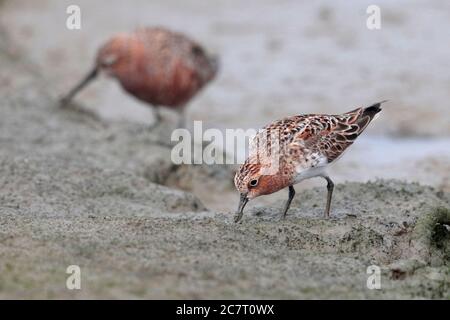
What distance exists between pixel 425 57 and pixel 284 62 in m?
1.83

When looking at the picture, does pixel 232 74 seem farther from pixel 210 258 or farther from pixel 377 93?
pixel 210 258

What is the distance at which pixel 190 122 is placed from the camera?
1110 cm

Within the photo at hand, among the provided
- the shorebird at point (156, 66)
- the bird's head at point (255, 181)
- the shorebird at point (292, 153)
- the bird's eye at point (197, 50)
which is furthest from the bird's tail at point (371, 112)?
the bird's eye at point (197, 50)

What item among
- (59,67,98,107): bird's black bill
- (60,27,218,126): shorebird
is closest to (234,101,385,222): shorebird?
(60,27,218,126): shorebird

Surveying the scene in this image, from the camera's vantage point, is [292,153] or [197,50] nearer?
[292,153]

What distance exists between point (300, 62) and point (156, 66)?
106 inches

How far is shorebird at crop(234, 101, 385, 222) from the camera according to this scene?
600cm

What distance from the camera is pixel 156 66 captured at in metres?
10.2

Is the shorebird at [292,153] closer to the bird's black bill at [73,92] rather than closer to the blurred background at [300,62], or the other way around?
the blurred background at [300,62]

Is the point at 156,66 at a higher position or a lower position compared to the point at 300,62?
lower

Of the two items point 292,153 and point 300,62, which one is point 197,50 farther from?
point 292,153

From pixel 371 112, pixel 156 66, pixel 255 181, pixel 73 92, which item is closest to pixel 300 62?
pixel 156 66

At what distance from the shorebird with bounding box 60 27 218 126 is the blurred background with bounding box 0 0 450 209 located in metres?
0.82

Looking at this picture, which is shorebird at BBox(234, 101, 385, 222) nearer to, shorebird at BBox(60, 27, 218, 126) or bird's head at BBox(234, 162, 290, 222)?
bird's head at BBox(234, 162, 290, 222)
